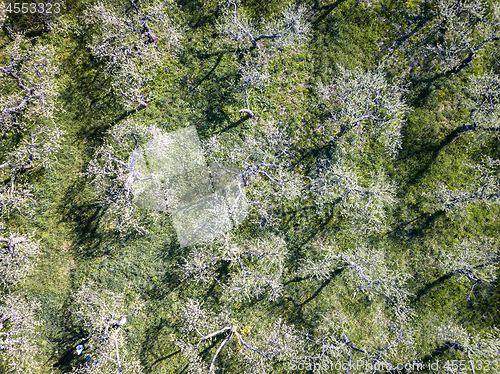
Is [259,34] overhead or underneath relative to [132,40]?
underneath

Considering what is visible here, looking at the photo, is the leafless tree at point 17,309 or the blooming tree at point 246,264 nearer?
the leafless tree at point 17,309

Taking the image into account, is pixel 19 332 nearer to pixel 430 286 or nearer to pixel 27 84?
pixel 27 84

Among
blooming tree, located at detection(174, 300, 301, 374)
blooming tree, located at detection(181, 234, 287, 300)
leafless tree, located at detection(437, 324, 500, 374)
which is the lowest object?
leafless tree, located at detection(437, 324, 500, 374)

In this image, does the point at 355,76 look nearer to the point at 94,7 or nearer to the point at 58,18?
the point at 94,7

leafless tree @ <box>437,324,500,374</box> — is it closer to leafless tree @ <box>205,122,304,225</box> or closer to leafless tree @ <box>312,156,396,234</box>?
leafless tree @ <box>312,156,396,234</box>

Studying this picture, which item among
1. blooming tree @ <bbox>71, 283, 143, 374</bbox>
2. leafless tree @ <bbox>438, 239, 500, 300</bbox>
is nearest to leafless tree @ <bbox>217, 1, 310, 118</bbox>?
blooming tree @ <bbox>71, 283, 143, 374</bbox>

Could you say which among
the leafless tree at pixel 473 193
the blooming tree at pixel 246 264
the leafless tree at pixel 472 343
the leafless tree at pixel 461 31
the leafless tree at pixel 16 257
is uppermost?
the leafless tree at pixel 461 31

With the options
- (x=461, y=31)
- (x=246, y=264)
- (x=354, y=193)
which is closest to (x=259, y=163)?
(x=354, y=193)

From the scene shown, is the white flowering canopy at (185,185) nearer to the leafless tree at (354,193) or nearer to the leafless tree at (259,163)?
the leafless tree at (259,163)

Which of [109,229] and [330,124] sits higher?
[330,124]

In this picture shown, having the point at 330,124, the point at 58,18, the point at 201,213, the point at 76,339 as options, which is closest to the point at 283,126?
the point at 330,124

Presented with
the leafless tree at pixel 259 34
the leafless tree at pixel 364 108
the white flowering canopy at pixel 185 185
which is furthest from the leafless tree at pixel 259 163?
the leafless tree at pixel 364 108
